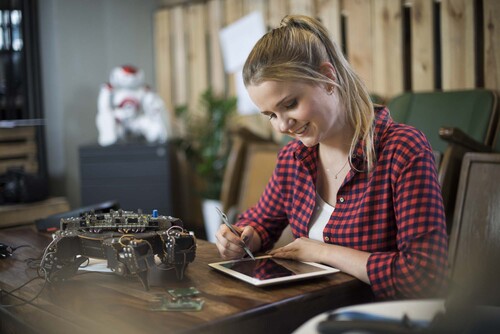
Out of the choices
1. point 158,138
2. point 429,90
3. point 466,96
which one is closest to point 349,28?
point 429,90

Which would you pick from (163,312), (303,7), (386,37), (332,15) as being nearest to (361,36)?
(386,37)

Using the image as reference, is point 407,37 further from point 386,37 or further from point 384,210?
point 384,210

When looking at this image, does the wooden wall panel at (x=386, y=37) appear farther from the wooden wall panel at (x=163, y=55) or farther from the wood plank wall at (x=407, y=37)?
the wooden wall panel at (x=163, y=55)

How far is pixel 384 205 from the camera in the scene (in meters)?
1.52

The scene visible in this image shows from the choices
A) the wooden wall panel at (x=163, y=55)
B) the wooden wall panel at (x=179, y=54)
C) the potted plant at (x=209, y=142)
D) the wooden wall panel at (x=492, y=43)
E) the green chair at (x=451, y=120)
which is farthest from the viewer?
the wooden wall panel at (x=163, y=55)

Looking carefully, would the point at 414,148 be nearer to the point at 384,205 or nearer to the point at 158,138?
the point at 384,205

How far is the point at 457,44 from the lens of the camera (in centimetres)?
325

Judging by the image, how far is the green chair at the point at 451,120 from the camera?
2.61 meters

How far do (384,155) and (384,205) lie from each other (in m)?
0.12

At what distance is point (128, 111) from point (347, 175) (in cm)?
319

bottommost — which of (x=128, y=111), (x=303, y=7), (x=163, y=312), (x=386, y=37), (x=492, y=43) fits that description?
(x=163, y=312)

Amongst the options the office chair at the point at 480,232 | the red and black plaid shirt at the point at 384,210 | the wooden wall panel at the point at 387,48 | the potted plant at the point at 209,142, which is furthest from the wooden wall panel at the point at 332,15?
the red and black plaid shirt at the point at 384,210

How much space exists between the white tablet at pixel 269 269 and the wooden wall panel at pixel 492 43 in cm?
203

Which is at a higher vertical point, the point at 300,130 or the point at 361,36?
the point at 361,36
